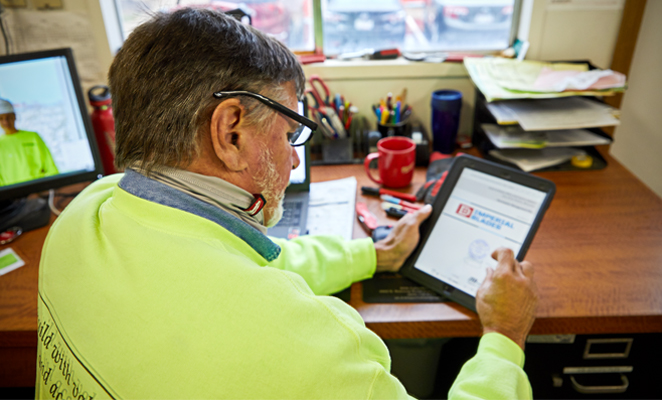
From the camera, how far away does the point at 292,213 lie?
1146 millimetres

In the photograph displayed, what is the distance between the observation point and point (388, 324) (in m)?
0.83

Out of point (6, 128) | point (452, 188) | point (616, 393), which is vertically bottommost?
point (616, 393)

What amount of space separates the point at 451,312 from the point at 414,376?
0.33m

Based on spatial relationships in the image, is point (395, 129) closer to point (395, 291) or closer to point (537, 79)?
point (537, 79)

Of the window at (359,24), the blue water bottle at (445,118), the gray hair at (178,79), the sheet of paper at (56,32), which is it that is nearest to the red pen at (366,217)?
the blue water bottle at (445,118)

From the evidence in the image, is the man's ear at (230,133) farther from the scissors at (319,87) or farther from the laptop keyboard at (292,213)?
the scissors at (319,87)

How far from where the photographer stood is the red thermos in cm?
126

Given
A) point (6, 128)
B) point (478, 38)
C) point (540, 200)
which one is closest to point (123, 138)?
point (6, 128)

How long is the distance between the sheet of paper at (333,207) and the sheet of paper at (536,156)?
45 cm

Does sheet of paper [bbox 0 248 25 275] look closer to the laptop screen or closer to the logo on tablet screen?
the laptop screen

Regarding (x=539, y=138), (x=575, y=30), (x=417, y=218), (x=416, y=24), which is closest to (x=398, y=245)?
(x=417, y=218)

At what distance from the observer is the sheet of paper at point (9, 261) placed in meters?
1.00

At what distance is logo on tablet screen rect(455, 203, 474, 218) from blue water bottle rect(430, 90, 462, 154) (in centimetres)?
47

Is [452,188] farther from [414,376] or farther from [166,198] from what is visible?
[166,198]
